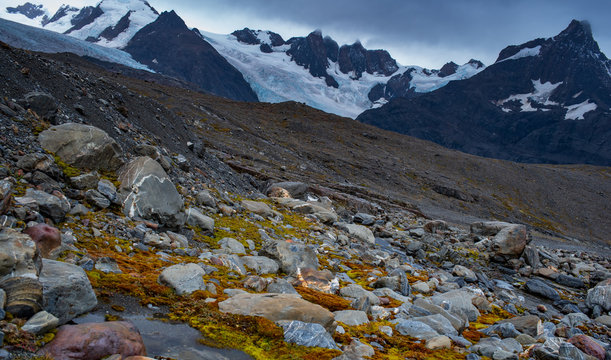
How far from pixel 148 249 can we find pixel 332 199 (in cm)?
2346

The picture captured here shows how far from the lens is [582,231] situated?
75000 millimetres

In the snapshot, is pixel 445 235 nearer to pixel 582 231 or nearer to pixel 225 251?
pixel 225 251

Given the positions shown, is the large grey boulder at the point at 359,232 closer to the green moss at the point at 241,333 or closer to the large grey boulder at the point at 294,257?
the large grey boulder at the point at 294,257

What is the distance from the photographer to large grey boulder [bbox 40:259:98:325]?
4801 mm

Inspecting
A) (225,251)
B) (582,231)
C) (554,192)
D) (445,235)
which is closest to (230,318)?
(225,251)

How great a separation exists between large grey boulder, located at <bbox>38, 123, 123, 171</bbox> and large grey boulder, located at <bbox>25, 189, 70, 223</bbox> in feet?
8.65

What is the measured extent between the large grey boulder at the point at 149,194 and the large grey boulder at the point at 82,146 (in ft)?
1.87

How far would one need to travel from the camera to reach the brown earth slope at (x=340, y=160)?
60.5 ft

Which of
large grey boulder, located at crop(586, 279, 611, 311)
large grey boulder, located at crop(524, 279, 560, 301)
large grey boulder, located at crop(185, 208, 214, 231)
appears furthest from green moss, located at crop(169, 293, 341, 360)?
large grey boulder, located at crop(524, 279, 560, 301)

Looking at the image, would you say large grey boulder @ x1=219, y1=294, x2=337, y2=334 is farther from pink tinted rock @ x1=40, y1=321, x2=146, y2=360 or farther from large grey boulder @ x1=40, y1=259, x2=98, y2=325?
large grey boulder @ x1=40, y1=259, x2=98, y2=325

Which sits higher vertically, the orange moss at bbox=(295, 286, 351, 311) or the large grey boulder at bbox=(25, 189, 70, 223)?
the large grey boulder at bbox=(25, 189, 70, 223)

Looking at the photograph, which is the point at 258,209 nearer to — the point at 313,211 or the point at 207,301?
the point at 313,211

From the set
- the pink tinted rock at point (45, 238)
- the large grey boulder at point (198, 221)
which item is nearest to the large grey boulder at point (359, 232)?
the large grey boulder at point (198, 221)

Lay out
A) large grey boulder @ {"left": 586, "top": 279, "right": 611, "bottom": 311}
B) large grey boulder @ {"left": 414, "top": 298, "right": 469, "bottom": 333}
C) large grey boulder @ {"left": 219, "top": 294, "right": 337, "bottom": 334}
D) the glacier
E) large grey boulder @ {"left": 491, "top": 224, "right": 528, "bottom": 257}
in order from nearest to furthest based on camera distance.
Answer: large grey boulder @ {"left": 219, "top": 294, "right": 337, "bottom": 334} → large grey boulder @ {"left": 414, "top": 298, "right": 469, "bottom": 333} → large grey boulder @ {"left": 586, "top": 279, "right": 611, "bottom": 311} → large grey boulder @ {"left": 491, "top": 224, "right": 528, "bottom": 257} → the glacier
